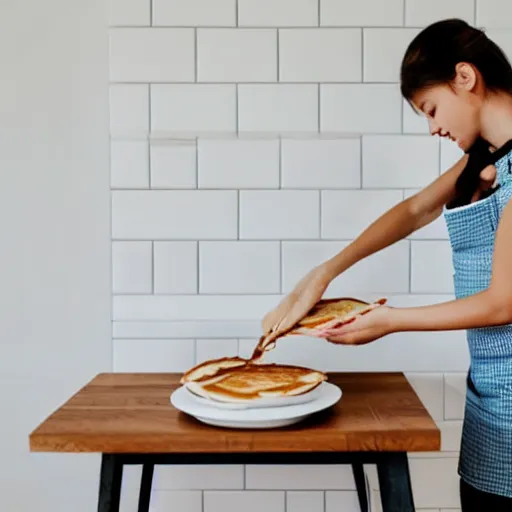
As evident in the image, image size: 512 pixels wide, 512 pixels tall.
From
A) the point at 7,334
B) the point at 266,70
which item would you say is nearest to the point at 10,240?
the point at 7,334

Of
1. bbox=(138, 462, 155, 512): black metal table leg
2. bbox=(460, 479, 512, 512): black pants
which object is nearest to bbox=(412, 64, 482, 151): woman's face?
bbox=(460, 479, 512, 512): black pants

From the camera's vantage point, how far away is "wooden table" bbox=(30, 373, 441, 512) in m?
0.90

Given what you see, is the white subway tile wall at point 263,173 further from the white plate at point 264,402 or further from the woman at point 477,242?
the white plate at point 264,402

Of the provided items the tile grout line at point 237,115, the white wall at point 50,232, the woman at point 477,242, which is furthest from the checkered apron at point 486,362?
the white wall at point 50,232

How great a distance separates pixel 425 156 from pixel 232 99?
40 cm

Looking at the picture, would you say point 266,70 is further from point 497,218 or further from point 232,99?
point 497,218

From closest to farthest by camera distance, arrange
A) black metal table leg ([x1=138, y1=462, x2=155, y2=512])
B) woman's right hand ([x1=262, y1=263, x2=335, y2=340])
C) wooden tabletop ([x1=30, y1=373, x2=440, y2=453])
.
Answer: wooden tabletop ([x1=30, y1=373, x2=440, y2=453]), woman's right hand ([x1=262, y1=263, x2=335, y2=340]), black metal table leg ([x1=138, y1=462, x2=155, y2=512])

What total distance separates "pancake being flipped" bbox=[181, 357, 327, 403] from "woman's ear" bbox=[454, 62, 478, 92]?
450mm

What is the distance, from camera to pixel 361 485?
1.36m

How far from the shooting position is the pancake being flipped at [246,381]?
961 millimetres

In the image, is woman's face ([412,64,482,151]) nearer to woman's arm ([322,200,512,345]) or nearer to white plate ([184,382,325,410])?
woman's arm ([322,200,512,345])

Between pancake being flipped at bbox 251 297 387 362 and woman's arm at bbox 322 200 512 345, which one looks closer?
woman's arm at bbox 322 200 512 345

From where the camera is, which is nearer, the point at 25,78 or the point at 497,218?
the point at 497,218

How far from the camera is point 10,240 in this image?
4.80ft
